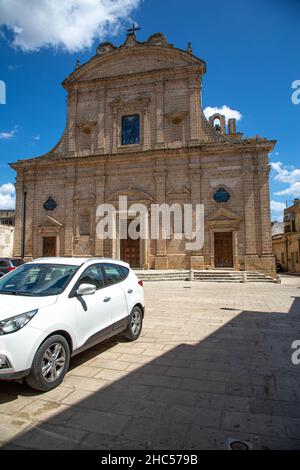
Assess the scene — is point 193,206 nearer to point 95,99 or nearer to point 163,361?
point 95,99

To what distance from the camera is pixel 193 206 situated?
2120cm

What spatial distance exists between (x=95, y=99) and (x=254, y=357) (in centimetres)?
2502

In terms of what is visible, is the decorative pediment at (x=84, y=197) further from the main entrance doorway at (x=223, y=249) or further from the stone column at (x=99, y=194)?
the main entrance doorway at (x=223, y=249)

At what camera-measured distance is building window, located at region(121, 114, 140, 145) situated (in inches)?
935

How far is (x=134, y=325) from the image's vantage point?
18.6 ft

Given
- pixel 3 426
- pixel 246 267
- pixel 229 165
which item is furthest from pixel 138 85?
pixel 3 426

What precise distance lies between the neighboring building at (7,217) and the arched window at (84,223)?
31969mm

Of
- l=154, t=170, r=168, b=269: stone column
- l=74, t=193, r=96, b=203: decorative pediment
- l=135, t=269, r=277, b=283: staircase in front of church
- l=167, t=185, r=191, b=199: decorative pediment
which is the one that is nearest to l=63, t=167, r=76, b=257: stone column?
l=74, t=193, r=96, b=203: decorative pediment

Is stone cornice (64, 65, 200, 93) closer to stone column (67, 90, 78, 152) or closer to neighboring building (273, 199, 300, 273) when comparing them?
stone column (67, 90, 78, 152)

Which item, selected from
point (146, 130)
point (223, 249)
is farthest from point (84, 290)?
point (146, 130)

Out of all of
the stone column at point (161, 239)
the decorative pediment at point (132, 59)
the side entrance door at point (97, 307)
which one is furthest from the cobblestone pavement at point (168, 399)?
the decorative pediment at point (132, 59)

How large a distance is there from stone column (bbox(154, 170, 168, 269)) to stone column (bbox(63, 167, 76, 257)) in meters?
6.96

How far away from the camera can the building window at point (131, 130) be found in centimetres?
2375

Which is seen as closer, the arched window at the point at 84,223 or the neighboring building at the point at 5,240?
the arched window at the point at 84,223
